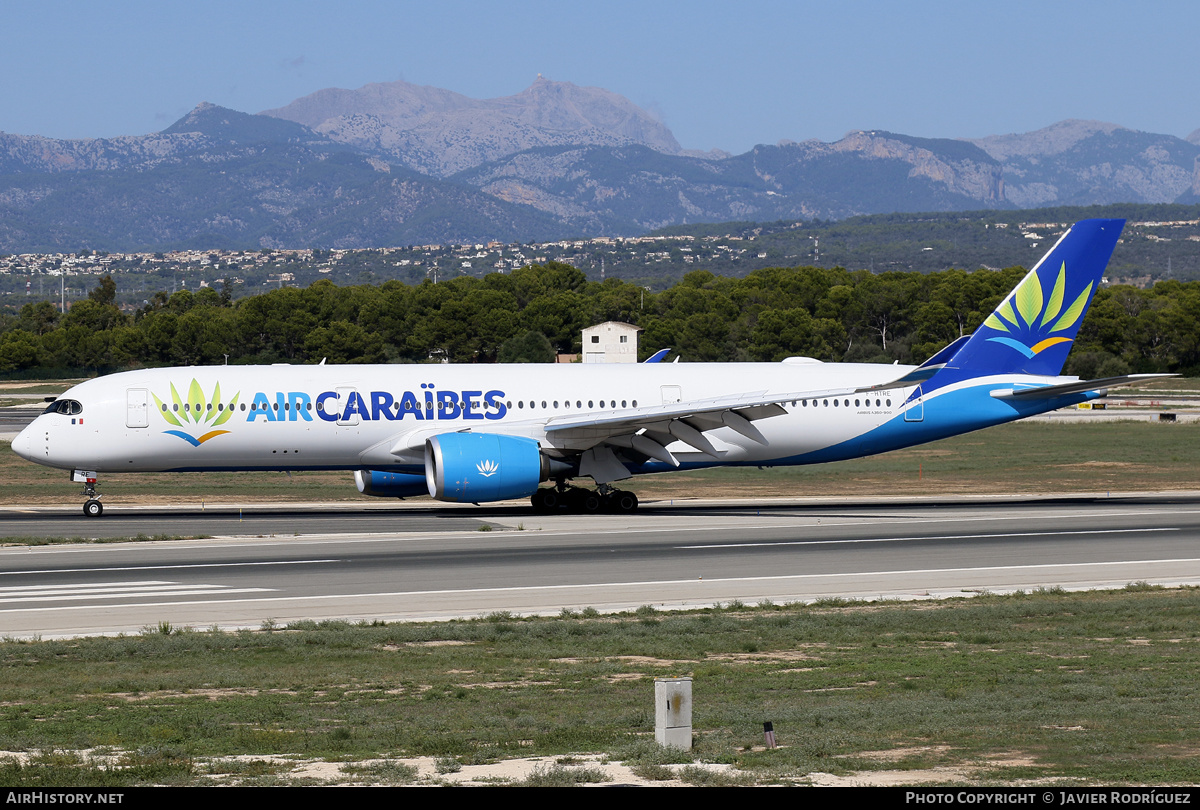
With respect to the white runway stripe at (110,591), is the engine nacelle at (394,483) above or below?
above

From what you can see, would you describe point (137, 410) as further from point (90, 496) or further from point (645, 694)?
point (645, 694)

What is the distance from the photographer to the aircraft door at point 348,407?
115ft

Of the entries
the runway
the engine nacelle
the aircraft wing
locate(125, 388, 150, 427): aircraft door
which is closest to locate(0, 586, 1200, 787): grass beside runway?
the runway

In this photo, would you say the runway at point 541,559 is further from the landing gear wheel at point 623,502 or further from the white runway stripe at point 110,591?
the landing gear wheel at point 623,502

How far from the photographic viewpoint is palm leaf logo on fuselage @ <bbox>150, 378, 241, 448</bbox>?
3494cm

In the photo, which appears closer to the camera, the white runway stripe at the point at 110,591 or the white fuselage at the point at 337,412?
the white runway stripe at the point at 110,591

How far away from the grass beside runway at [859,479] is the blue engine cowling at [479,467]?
339 inches

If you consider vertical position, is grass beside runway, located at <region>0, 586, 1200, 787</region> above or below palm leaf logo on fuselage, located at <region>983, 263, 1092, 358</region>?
below

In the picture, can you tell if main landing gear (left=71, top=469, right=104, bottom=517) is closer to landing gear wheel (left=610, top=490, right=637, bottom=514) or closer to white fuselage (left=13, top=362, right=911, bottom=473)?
white fuselage (left=13, top=362, right=911, bottom=473)

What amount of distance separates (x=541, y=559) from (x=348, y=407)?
10336 millimetres

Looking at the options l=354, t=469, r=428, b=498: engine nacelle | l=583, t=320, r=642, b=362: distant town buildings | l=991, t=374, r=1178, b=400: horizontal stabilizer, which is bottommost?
l=354, t=469, r=428, b=498: engine nacelle

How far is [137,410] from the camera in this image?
35.0 metres

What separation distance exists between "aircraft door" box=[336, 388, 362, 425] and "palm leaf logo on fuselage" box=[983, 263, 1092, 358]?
1817 cm

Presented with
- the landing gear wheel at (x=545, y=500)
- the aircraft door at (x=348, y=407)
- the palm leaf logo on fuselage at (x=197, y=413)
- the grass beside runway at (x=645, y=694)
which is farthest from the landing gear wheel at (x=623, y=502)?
the grass beside runway at (x=645, y=694)
